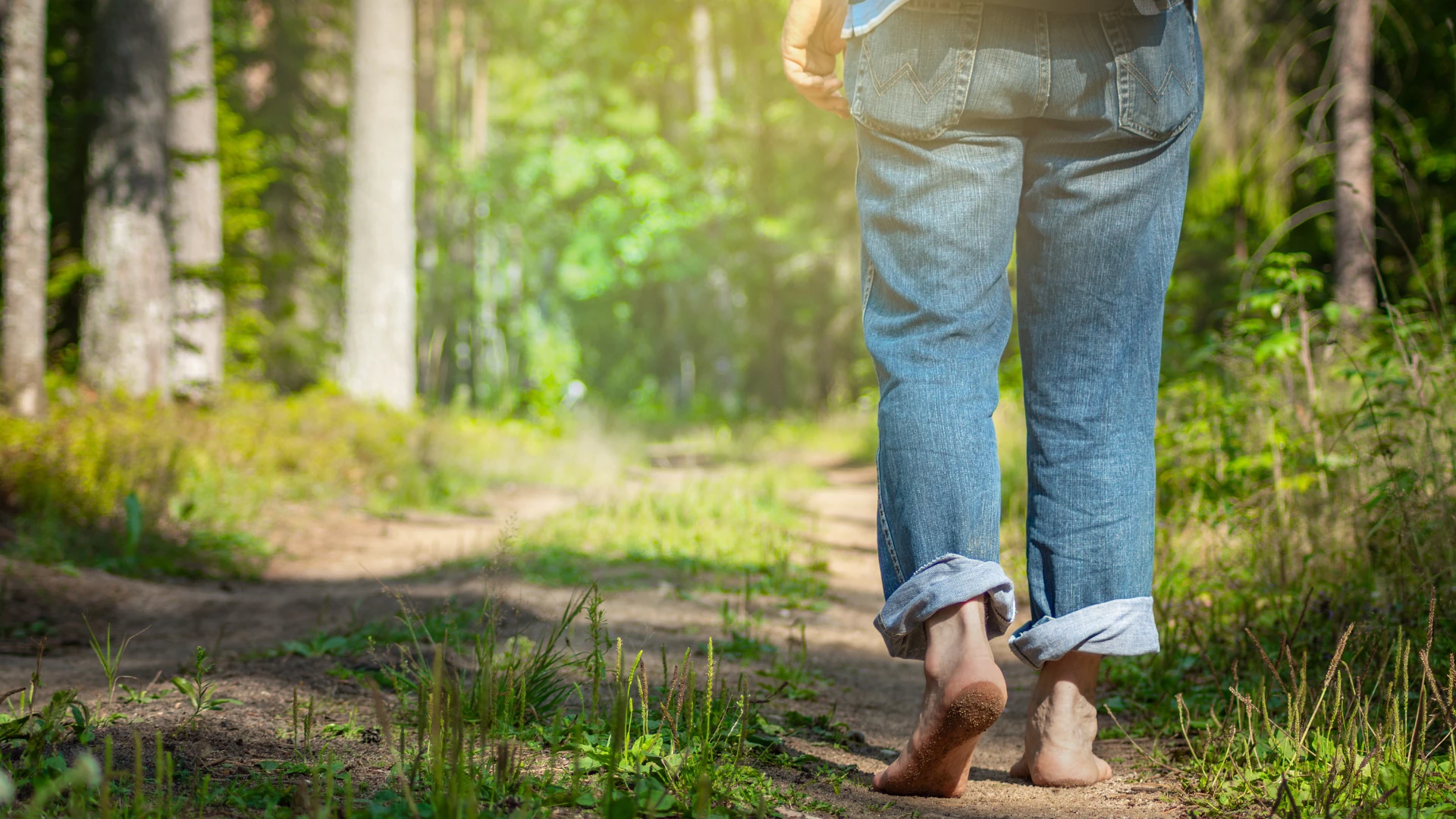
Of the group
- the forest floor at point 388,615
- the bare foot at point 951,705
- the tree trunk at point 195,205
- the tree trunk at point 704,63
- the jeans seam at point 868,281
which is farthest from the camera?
the tree trunk at point 704,63

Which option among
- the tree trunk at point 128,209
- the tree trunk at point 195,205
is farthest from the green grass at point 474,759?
the tree trunk at point 195,205

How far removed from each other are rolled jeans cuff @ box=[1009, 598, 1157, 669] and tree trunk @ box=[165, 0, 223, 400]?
23.8 feet

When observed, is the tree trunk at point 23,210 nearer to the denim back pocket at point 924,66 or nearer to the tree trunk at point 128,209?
the tree trunk at point 128,209

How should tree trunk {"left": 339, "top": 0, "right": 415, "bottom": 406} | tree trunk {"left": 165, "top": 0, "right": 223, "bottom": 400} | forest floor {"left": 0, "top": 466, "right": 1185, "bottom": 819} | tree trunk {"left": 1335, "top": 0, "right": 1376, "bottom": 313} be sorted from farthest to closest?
tree trunk {"left": 339, "top": 0, "right": 415, "bottom": 406}
tree trunk {"left": 165, "top": 0, "right": 223, "bottom": 400}
tree trunk {"left": 1335, "top": 0, "right": 1376, "bottom": 313}
forest floor {"left": 0, "top": 466, "right": 1185, "bottom": 819}

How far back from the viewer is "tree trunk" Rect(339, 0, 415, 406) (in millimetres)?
9812

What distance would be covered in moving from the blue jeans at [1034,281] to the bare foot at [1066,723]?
4 cm

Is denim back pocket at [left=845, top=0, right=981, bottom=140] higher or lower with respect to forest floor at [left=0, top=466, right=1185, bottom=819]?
higher

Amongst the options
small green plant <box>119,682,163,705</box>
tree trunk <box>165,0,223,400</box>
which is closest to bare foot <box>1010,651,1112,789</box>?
small green plant <box>119,682,163,705</box>

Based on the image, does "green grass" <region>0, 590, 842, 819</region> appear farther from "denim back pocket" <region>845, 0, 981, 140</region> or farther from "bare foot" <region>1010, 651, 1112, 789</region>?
"denim back pocket" <region>845, 0, 981, 140</region>

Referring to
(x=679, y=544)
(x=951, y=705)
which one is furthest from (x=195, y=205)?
(x=951, y=705)

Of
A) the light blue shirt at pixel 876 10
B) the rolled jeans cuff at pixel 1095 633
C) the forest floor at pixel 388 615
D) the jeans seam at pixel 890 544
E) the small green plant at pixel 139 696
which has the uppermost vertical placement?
the light blue shirt at pixel 876 10

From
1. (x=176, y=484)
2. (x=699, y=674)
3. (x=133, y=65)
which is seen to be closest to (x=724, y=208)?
(x=133, y=65)

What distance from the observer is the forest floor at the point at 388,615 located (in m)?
1.69

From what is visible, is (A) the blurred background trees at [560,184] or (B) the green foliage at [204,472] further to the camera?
(A) the blurred background trees at [560,184]
